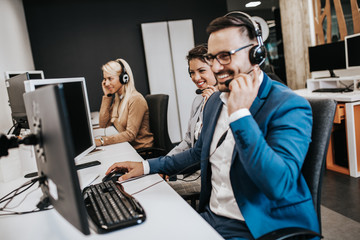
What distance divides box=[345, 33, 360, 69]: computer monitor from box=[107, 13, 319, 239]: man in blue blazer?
2814 mm

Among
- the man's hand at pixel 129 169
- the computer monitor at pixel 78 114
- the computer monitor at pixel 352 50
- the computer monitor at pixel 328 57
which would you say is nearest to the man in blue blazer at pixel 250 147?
the man's hand at pixel 129 169

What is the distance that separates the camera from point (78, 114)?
4.95 ft

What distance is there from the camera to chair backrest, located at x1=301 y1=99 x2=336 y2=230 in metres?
0.95

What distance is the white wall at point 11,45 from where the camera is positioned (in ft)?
9.01

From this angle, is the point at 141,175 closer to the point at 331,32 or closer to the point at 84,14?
the point at 331,32

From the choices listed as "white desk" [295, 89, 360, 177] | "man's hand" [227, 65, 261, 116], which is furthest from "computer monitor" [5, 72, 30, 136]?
"white desk" [295, 89, 360, 177]

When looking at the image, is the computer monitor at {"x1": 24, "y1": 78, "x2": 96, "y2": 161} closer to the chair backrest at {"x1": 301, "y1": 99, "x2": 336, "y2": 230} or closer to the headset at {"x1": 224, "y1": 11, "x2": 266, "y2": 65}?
the headset at {"x1": 224, "y1": 11, "x2": 266, "y2": 65}

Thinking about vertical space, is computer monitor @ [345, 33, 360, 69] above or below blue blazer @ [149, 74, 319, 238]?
above

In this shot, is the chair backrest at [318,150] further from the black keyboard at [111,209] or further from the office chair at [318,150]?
the black keyboard at [111,209]

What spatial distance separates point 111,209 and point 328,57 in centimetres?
383

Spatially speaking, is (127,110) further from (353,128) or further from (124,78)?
(353,128)

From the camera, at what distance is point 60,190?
2.31 ft

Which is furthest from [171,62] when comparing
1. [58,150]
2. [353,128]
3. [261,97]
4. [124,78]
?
[58,150]

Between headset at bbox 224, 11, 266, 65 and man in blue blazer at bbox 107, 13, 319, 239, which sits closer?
man in blue blazer at bbox 107, 13, 319, 239
